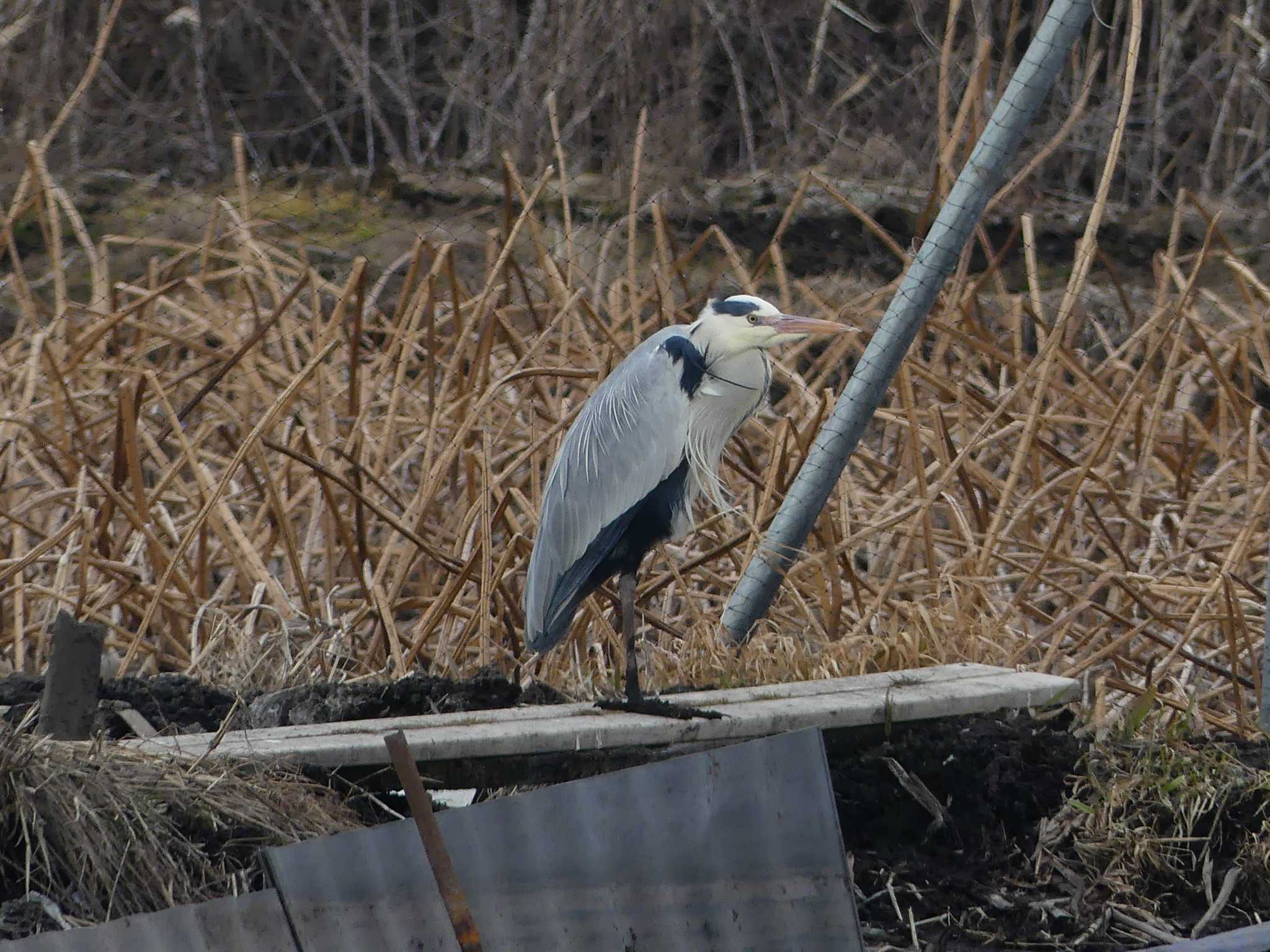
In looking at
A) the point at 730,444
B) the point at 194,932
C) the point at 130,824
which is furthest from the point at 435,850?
the point at 730,444

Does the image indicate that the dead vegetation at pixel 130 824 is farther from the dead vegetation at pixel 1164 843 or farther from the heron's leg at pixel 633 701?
the dead vegetation at pixel 1164 843

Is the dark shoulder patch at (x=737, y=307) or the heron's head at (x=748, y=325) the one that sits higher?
the dark shoulder patch at (x=737, y=307)

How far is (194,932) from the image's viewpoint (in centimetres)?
195

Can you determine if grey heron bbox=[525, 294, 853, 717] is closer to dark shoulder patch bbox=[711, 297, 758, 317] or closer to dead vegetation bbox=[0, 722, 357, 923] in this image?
dark shoulder patch bbox=[711, 297, 758, 317]

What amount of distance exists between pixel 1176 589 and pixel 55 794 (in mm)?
3179

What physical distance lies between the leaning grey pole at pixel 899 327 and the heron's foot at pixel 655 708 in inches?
23.6

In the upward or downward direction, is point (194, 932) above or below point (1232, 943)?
above

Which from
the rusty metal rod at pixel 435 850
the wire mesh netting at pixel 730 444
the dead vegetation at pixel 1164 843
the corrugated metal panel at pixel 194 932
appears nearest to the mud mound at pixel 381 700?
the wire mesh netting at pixel 730 444

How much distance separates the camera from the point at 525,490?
18.5 feet

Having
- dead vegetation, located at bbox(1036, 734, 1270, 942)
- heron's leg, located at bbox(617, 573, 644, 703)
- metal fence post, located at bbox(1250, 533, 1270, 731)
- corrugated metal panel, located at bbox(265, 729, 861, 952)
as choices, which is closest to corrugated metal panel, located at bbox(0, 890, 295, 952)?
corrugated metal panel, located at bbox(265, 729, 861, 952)

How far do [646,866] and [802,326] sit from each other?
66.2 inches

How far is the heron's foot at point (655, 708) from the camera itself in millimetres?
3252

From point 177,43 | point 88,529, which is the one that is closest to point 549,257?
point 88,529

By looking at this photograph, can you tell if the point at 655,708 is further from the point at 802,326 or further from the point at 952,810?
the point at 802,326
